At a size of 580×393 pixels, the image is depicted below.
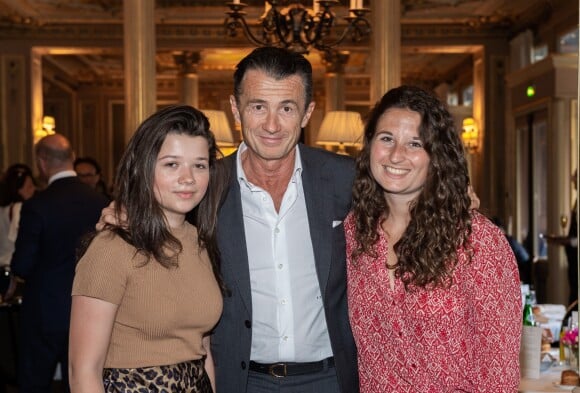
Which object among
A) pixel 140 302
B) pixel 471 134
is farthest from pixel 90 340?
pixel 471 134

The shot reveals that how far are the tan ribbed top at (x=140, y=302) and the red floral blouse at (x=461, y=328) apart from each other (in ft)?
1.68

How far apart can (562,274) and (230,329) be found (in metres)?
9.27

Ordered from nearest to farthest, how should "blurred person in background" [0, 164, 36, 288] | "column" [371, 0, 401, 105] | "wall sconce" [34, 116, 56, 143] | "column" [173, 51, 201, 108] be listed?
1. "blurred person in background" [0, 164, 36, 288]
2. "column" [371, 0, 401, 105]
3. "wall sconce" [34, 116, 56, 143]
4. "column" [173, 51, 201, 108]

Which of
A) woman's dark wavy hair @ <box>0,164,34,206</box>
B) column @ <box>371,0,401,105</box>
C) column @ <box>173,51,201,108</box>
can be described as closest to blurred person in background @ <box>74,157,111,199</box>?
woman's dark wavy hair @ <box>0,164,34,206</box>

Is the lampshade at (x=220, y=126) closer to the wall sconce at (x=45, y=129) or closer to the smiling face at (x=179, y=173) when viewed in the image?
the smiling face at (x=179, y=173)

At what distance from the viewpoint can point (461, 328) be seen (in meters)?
2.19

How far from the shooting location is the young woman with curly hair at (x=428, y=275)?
217 centimetres

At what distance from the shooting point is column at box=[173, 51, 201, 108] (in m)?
16.9

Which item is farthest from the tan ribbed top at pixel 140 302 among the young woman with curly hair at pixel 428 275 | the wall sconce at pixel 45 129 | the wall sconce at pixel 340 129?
the wall sconce at pixel 45 129

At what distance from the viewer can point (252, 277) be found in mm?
2650

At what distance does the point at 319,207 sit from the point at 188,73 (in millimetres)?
14690

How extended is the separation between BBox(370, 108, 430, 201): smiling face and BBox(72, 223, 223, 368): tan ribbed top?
1.96ft

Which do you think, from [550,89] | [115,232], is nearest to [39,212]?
[115,232]

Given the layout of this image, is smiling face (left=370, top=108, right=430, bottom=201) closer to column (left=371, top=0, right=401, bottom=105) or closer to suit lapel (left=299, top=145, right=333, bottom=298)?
suit lapel (left=299, top=145, right=333, bottom=298)
